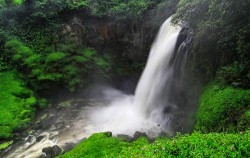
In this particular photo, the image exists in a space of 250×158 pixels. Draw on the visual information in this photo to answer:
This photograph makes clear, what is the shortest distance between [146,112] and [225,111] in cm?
642

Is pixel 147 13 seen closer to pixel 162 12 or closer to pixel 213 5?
pixel 162 12

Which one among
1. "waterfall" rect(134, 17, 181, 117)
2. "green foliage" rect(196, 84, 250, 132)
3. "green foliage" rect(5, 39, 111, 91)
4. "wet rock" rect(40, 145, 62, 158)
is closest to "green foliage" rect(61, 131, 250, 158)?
"green foliage" rect(196, 84, 250, 132)

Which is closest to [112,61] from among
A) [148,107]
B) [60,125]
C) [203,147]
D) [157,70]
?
[157,70]

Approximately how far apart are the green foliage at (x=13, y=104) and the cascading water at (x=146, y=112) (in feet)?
4.69

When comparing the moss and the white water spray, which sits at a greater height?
the moss

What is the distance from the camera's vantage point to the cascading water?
1365cm

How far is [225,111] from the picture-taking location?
9.53m

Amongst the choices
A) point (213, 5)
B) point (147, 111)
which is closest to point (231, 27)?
point (213, 5)

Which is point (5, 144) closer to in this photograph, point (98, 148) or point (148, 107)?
point (98, 148)

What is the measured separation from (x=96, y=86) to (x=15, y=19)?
8054 millimetres

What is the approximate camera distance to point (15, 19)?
70.0 ft

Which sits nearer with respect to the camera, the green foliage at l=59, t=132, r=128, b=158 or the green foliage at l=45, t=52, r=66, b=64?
the green foliage at l=59, t=132, r=128, b=158

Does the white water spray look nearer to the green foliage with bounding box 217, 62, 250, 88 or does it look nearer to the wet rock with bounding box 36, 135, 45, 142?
the wet rock with bounding box 36, 135, 45, 142

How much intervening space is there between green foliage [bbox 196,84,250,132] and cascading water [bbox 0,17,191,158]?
9.87ft
